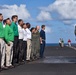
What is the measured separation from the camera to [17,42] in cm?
1833

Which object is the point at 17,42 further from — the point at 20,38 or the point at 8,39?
the point at 8,39

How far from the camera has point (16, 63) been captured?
1905 cm

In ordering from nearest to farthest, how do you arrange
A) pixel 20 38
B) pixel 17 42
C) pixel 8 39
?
pixel 8 39, pixel 17 42, pixel 20 38

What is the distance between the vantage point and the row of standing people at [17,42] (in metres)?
15.9

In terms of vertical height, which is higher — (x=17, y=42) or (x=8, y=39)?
(x=8, y=39)

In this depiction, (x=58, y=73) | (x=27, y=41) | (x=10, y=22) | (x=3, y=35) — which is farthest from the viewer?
(x=27, y=41)

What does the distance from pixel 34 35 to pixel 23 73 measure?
9.60m

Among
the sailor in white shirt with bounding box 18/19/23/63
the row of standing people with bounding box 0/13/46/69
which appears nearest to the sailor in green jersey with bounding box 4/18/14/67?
the row of standing people with bounding box 0/13/46/69

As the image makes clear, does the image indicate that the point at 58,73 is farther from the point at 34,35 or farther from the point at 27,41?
the point at 34,35

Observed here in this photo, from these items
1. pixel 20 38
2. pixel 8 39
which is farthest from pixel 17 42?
pixel 8 39

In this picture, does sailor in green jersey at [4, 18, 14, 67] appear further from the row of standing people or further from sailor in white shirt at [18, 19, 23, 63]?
sailor in white shirt at [18, 19, 23, 63]

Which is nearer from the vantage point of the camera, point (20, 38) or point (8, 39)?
point (8, 39)

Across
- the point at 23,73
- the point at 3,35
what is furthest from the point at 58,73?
the point at 3,35

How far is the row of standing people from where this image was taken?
15.9 m
